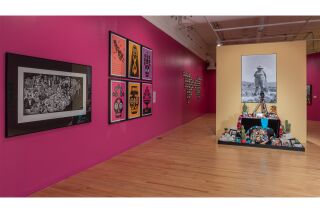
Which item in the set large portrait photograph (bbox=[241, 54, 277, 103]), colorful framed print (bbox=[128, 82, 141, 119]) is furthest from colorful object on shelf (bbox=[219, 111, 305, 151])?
colorful framed print (bbox=[128, 82, 141, 119])

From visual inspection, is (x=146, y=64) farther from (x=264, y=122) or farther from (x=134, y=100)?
(x=264, y=122)

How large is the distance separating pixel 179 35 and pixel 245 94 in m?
3.55

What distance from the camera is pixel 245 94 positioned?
7078 mm

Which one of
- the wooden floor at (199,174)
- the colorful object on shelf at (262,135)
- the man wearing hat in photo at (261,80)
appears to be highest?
the man wearing hat in photo at (261,80)

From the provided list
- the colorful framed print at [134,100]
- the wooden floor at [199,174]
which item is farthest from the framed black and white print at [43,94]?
the colorful framed print at [134,100]

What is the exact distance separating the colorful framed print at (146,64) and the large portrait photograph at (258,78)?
2975mm

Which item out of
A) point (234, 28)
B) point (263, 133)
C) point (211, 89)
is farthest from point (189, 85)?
point (211, 89)

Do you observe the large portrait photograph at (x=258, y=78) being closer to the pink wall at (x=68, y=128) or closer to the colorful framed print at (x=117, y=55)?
the pink wall at (x=68, y=128)

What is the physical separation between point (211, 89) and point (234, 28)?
8.34 metres

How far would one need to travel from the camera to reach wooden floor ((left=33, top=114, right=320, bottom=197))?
3.06 m

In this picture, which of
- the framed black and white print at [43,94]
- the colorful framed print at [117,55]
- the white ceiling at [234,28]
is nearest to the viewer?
the framed black and white print at [43,94]

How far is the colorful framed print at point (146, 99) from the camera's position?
605cm

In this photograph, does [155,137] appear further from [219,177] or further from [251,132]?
[219,177]

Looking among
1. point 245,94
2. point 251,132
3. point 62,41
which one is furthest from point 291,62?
point 62,41
